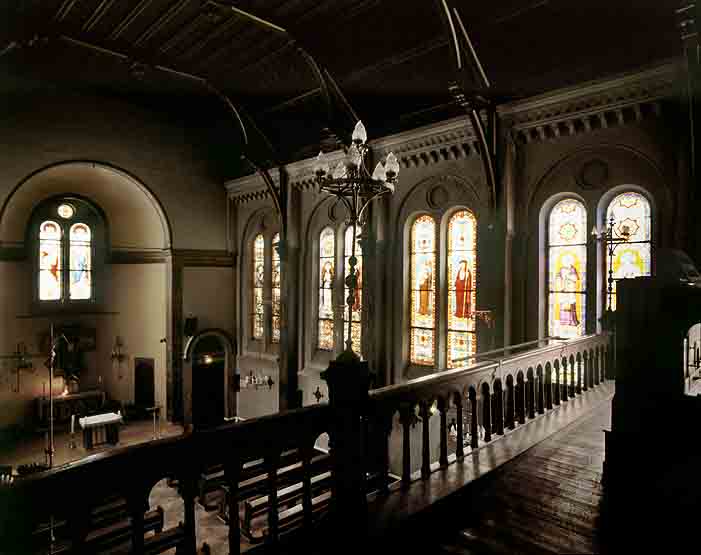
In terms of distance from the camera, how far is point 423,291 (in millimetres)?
10992

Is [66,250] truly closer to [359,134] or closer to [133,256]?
[133,256]

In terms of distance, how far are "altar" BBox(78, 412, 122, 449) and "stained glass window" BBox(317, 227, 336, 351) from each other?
18.8ft

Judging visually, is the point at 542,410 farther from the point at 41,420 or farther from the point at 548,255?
the point at 41,420

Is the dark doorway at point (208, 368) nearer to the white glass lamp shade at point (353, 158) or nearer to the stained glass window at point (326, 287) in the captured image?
the stained glass window at point (326, 287)

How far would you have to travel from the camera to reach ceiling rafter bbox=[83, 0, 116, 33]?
30.3 feet

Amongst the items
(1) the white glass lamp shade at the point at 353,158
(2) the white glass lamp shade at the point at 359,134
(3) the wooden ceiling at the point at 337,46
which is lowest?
(1) the white glass lamp shade at the point at 353,158

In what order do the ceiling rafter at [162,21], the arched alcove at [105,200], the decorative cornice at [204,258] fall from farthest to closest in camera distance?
the decorative cornice at [204,258], the arched alcove at [105,200], the ceiling rafter at [162,21]

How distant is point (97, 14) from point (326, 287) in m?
7.71

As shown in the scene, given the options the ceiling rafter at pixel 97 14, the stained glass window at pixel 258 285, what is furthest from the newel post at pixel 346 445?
the stained glass window at pixel 258 285

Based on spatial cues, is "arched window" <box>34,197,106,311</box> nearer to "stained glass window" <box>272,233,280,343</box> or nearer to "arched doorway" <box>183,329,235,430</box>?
"arched doorway" <box>183,329,235,430</box>

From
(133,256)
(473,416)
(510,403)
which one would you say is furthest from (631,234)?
(133,256)

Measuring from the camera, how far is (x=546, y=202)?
8.95m

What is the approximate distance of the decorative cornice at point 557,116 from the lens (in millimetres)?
7387

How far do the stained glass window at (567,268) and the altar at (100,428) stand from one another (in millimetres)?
10996
